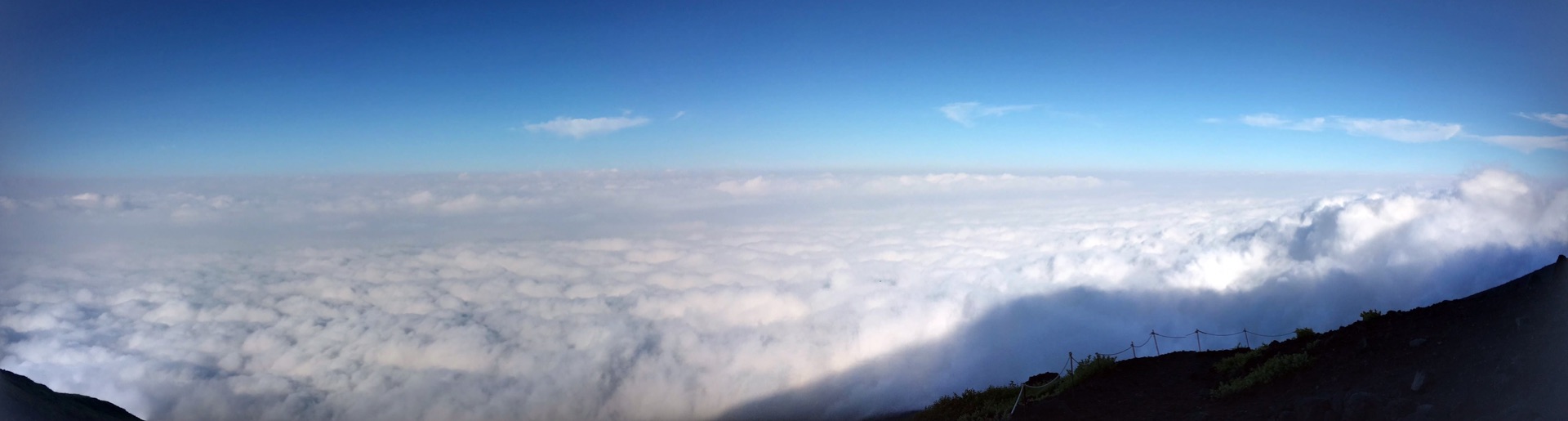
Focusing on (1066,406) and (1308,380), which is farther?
(1066,406)

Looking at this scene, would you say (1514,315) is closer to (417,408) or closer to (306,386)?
(417,408)

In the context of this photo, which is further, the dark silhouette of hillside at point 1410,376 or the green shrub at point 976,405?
the green shrub at point 976,405

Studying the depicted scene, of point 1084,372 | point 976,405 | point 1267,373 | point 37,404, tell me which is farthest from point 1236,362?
point 37,404

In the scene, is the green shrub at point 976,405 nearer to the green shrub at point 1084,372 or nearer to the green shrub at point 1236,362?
the green shrub at point 1084,372

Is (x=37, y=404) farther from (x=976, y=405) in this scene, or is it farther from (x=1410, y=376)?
(x=1410, y=376)

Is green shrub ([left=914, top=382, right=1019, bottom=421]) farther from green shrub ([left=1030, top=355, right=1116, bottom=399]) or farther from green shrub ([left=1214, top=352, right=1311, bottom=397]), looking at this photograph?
green shrub ([left=1214, top=352, right=1311, bottom=397])

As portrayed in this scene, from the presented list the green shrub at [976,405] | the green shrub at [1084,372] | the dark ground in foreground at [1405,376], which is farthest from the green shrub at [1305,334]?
the green shrub at [976,405]

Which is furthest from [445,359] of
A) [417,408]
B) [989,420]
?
[989,420]
